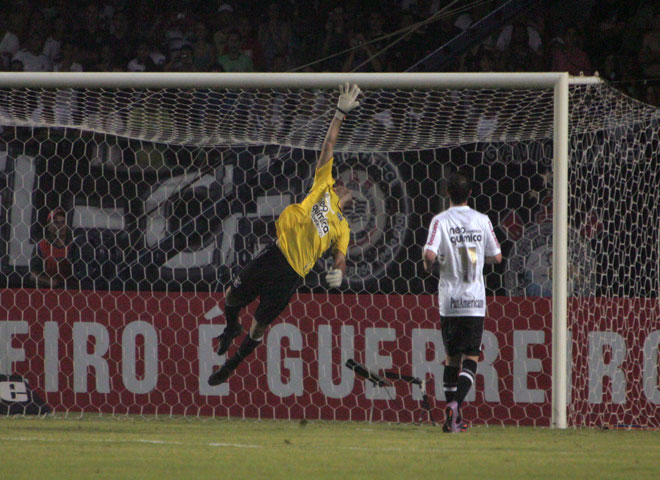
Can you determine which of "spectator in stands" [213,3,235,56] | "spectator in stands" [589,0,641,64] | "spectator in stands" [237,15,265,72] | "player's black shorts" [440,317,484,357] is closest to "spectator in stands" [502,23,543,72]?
"spectator in stands" [589,0,641,64]

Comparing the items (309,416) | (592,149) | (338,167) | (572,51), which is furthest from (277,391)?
(572,51)

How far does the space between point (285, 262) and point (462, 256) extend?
150cm


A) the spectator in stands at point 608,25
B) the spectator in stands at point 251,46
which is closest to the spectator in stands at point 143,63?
the spectator in stands at point 251,46

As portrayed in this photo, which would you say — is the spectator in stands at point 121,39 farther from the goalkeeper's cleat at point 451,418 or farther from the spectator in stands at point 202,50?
the goalkeeper's cleat at point 451,418

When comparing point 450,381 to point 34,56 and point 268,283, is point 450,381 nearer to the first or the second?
point 268,283

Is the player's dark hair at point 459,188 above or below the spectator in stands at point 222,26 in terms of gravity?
below

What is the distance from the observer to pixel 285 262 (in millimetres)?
7352

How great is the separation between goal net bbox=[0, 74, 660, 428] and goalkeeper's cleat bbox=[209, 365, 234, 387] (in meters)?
0.48

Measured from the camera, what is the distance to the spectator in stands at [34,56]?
35.3 feet

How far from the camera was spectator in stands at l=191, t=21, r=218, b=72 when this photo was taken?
10.6 meters

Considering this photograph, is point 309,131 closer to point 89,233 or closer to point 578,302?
point 89,233

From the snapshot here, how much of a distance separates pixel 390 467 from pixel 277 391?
12.1ft

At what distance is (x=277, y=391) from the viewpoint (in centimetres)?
808

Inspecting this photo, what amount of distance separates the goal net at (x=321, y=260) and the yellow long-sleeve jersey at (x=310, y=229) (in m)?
0.83
